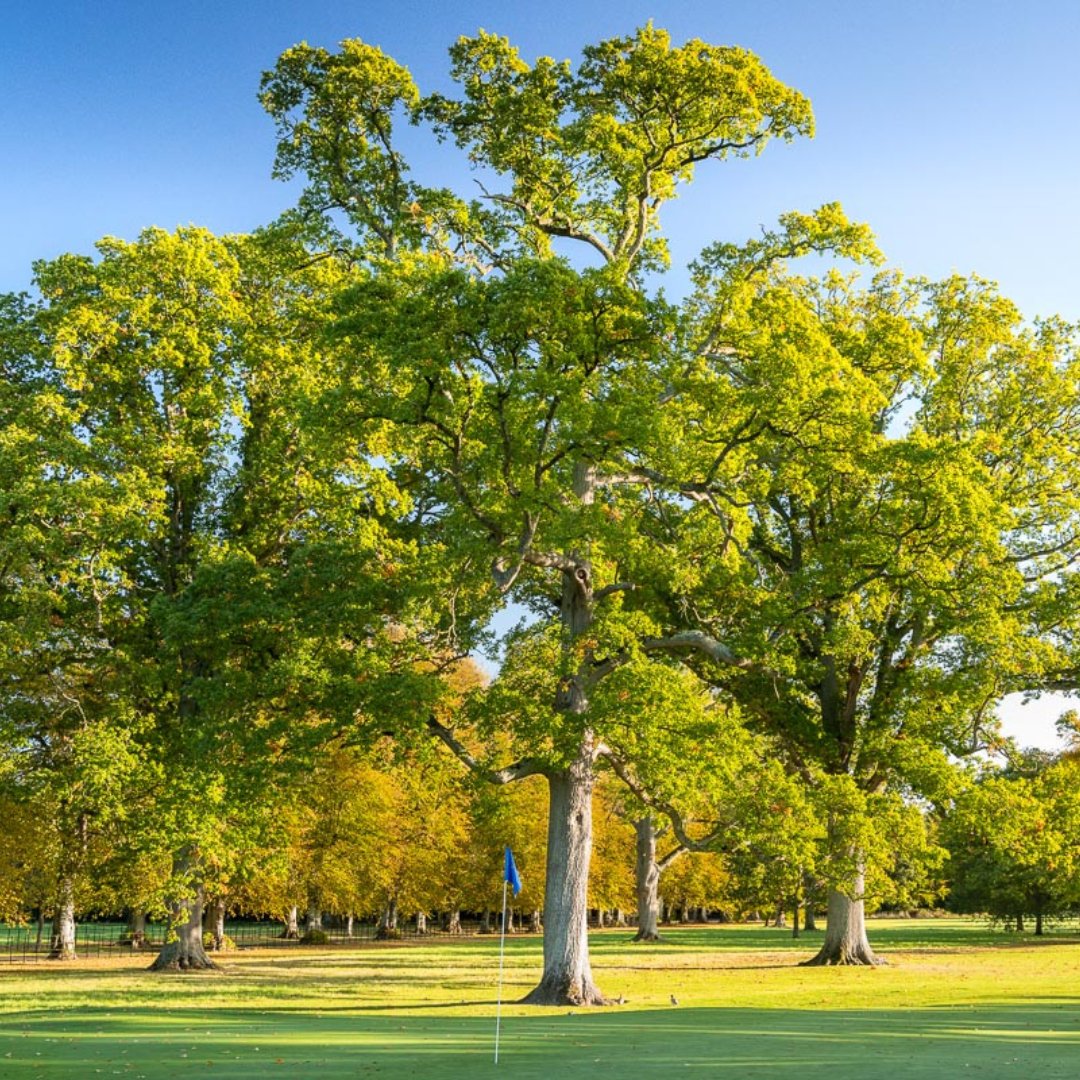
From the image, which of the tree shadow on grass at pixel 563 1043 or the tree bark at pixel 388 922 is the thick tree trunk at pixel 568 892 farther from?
the tree bark at pixel 388 922

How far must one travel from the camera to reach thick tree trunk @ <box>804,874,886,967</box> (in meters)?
35.4

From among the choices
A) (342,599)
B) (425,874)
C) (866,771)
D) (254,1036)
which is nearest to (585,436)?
(342,599)

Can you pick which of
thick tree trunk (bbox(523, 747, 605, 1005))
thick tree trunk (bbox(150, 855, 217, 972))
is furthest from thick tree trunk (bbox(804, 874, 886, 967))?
thick tree trunk (bbox(150, 855, 217, 972))

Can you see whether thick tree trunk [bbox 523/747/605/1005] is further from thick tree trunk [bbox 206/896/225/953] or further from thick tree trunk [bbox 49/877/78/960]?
thick tree trunk [bbox 206/896/225/953]

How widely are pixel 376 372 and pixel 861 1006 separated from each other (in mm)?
14491

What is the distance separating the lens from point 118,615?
31.5 meters

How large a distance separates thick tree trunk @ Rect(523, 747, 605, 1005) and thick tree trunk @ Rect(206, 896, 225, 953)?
26519mm

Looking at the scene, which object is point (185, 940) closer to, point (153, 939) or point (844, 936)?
point (844, 936)

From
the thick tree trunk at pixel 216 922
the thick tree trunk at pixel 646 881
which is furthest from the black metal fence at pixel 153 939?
the thick tree trunk at pixel 646 881

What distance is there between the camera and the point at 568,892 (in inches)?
949

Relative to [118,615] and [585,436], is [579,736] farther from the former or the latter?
[118,615]

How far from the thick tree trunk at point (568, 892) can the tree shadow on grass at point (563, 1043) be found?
1.75 metres

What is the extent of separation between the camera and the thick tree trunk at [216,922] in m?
47.3

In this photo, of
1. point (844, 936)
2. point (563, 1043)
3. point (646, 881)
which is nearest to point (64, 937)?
point (646, 881)
